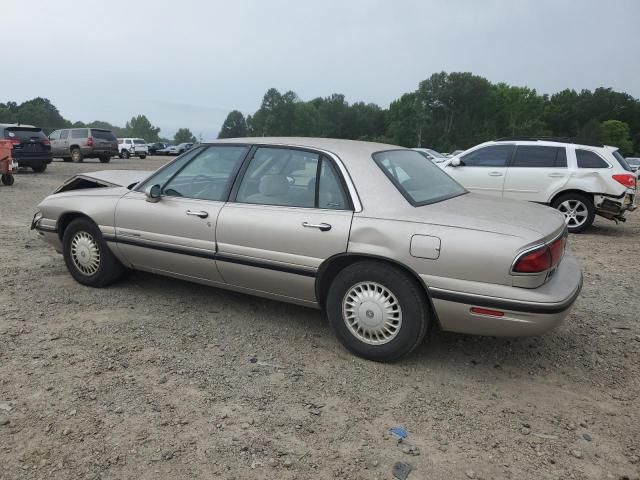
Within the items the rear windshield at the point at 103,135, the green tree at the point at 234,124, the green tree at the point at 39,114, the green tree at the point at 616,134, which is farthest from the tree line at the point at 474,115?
the rear windshield at the point at 103,135

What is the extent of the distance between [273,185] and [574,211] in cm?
667

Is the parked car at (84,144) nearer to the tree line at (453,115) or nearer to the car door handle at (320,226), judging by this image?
the car door handle at (320,226)

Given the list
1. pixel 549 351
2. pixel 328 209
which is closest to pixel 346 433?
pixel 328 209

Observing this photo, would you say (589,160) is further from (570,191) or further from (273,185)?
(273,185)

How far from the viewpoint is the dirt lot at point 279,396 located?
7.88ft

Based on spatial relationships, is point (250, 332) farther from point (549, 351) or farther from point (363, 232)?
point (549, 351)

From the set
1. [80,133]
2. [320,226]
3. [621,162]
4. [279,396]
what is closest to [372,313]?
[320,226]

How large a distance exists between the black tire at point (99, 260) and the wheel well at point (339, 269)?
2111 mm

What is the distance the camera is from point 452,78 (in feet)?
305

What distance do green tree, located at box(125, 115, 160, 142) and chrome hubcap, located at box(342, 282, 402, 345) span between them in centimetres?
15466

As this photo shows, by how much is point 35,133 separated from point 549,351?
16759mm

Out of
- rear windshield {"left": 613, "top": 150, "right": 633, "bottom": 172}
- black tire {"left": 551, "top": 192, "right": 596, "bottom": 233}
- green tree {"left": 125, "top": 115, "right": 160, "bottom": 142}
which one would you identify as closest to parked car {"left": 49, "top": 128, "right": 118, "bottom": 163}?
black tire {"left": 551, "top": 192, "right": 596, "bottom": 233}

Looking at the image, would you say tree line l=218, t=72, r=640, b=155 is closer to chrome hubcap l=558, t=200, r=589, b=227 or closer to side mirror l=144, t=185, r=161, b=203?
chrome hubcap l=558, t=200, r=589, b=227

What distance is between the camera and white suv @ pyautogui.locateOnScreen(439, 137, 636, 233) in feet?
27.0
